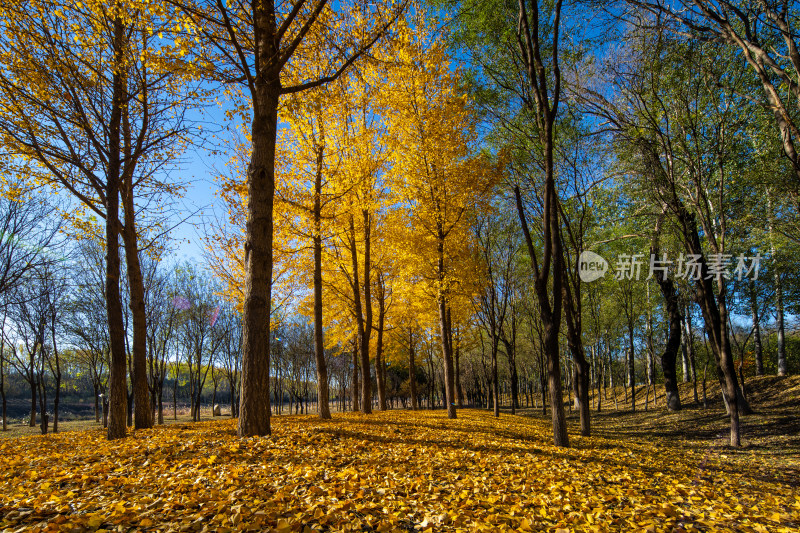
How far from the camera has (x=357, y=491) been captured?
10.5 feet

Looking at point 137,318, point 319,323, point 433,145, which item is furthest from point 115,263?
point 433,145

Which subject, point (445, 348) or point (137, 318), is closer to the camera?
point (137, 318)

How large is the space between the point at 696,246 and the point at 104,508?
16.1 metres

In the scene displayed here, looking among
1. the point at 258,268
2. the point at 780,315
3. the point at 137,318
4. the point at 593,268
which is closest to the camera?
the point at 258,268

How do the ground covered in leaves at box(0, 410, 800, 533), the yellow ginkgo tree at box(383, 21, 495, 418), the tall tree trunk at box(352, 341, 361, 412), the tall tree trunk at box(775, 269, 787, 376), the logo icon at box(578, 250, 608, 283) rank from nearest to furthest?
the ground covered in leaves at box(0, 410, 800, 533) < the yellow ginkgo tree at box(383, 21, 495, 418) < the tall tree trunk at box(352, 341, 361, 412) < the tall tree trunk at box(775, 269, 787, 376) < the logo icon at box(578, 250, 608, 283)

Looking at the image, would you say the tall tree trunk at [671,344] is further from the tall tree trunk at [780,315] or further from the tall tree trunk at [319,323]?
the tall tree trunk at [319,323]

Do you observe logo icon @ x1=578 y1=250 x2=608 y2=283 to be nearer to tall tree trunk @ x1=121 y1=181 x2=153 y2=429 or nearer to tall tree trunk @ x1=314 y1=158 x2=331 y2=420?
tall tree trunk @ x1=314 y1=158 x2=331 y2=420

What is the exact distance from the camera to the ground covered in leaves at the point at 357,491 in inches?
98.7

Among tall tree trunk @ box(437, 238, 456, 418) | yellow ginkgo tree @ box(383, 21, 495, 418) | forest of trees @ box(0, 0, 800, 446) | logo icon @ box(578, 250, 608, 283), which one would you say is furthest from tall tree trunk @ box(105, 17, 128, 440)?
logo icon @ box(578, 250, 608, 283)

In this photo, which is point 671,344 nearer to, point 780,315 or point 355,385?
point 780,315

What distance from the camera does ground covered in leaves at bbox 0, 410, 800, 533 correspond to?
2506 mm

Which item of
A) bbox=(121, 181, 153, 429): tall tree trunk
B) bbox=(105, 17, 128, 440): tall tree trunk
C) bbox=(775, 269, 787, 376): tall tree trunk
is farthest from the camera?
bbox=(775, 269, 787, 376): tall tree trunk

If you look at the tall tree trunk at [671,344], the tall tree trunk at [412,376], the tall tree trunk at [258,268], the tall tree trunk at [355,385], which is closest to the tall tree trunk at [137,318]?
the tall tree trunk at [258,268]

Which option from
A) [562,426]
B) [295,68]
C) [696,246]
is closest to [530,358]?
[696,246]
